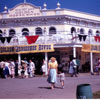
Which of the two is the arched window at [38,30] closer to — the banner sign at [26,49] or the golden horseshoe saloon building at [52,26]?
Result: the golden horseshoe saloon building at [52,26]

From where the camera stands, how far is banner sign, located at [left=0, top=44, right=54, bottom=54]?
70.1 ft

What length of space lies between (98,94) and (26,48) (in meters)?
12.8

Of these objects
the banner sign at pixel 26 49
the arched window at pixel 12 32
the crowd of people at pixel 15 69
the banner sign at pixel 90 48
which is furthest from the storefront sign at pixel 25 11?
the crowd of people at pixel 15 69

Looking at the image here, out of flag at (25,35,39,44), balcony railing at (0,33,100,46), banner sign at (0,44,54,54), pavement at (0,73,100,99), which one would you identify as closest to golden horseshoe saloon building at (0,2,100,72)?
balcony railing at (0,33,100,46)

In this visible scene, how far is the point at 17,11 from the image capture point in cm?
2548

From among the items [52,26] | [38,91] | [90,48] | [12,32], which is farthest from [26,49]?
[38,91]

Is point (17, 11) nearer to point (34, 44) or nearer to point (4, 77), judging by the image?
point (34, 44)

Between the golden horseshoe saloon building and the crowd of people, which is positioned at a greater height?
Result: the golden horseshoe saloon building

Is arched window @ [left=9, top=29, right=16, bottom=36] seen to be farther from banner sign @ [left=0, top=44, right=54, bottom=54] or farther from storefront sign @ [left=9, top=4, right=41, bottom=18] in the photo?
banner sign @ [left=0, top=44, right=54, bottom=54]

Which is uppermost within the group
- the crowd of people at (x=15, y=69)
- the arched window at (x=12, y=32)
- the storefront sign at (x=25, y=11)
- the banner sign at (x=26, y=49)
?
the storefront sign at (x=25, y=11)

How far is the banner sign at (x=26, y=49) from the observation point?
2135 cm

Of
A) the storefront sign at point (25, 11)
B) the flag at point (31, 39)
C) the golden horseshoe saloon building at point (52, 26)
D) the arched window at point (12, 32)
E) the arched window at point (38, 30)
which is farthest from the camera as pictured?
the arched window at point (12, 32)

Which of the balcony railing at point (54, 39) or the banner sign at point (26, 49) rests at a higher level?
the balcony railing at point (54, 39)

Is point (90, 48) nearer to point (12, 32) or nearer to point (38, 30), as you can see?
point (38, 30)
